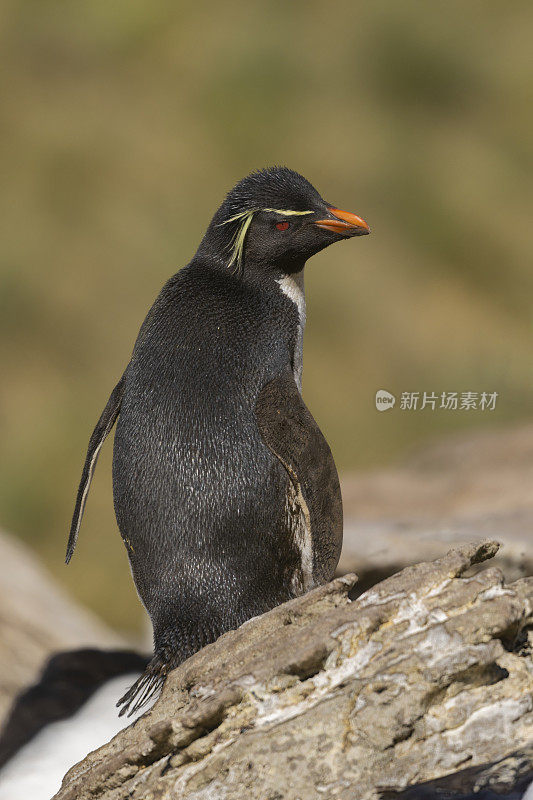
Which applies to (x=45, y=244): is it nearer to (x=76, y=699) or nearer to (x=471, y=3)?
(x=471, y=3)

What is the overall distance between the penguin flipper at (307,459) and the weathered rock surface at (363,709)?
0.89 feet

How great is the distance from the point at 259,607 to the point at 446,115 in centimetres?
428

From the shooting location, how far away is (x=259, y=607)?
1.29 m

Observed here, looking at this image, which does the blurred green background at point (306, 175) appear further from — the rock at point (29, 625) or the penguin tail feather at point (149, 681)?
the penguin tail feather at point (149, 681)

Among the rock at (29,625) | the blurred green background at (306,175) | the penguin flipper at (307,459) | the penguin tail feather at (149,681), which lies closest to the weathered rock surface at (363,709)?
the penguin tail feather at (149,681)

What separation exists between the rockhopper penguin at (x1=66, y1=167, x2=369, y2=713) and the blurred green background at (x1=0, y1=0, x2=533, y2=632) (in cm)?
297

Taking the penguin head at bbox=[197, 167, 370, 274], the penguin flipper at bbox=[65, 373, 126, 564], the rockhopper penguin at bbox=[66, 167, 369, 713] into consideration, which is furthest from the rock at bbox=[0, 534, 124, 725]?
the penguin head at bbox=[197, 167, 370, 274]

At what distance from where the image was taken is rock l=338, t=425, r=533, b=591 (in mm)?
2117

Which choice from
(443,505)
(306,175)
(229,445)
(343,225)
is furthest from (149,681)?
(306,175)

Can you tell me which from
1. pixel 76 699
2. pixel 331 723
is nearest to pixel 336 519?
pixel 331 723

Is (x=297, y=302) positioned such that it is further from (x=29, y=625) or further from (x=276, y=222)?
(x=29, y=625)

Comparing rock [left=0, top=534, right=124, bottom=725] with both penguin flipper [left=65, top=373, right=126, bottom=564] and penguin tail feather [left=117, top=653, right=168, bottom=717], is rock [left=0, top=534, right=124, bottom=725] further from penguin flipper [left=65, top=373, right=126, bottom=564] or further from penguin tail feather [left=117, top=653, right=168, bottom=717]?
penguin tail feather [left=117, top=653, right=168, bottom=717]

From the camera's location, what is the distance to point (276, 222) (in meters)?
1.41

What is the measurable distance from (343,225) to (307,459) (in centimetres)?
39
